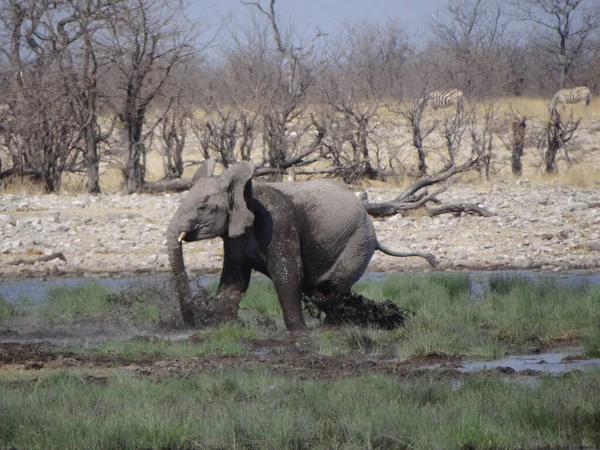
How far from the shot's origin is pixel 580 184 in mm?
23438

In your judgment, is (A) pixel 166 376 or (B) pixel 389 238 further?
(B) pixel 389 238

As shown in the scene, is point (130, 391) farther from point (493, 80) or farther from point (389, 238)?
point (493, 80)

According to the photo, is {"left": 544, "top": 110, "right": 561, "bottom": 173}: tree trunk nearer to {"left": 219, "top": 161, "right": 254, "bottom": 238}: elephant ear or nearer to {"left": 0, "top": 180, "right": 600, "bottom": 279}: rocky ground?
{"left": 0, "top": 180, "right": 600, "bottom": 279}: rocky ground

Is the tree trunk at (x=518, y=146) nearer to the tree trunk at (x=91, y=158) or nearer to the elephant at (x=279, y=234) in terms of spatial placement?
the tree trunk at (x=91, y=158)

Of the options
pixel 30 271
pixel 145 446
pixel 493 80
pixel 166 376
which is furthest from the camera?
pixel 493 80

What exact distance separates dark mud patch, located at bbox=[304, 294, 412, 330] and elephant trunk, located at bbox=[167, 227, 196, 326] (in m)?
1.18

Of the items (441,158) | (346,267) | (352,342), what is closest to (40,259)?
(346,267)

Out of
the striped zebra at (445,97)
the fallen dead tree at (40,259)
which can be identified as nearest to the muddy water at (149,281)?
the fallen dead tree at (40,259)

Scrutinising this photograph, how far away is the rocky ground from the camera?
566 inches

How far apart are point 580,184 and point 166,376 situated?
1801 cm

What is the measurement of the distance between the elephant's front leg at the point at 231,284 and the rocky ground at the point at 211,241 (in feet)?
15.3

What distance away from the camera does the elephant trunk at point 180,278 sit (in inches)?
350

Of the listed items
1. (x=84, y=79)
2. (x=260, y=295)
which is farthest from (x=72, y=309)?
(x=84, y=79)

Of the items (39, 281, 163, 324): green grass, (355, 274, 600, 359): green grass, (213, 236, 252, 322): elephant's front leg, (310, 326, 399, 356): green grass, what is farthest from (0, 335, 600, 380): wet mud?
(39, 281, 163, 324): green grass
